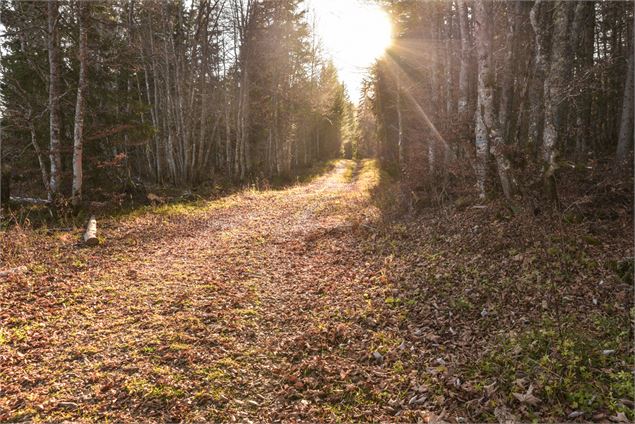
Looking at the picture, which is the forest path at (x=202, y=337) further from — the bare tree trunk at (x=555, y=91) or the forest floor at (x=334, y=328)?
the bare tree trunk at (x=555, y=91)

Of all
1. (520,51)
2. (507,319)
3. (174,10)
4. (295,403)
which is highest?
(174,10)

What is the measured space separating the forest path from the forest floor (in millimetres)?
27

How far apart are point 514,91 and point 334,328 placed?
15436 mm

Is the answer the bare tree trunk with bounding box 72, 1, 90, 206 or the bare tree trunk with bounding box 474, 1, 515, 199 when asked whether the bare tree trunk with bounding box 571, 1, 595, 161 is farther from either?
the bare tree trunk with bounding box 72, 1, 90, 206

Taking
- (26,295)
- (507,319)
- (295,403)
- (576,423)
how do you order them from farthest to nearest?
(26,295) → (507,319) → (295,403) → (576,423)

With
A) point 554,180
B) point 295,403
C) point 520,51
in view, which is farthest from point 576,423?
point 520,51

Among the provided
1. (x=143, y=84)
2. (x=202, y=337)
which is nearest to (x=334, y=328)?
(x=202, y=337)

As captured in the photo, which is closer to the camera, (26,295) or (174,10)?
(26,295)

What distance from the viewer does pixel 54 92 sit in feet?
39.7

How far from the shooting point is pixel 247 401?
4559 millimetres

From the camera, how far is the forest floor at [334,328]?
430cm

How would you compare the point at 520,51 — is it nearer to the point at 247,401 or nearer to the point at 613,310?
the point at 613,310

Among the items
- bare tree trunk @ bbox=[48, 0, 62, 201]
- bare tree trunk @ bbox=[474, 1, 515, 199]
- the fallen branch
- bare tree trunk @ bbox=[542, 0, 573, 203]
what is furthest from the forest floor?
bare tree trunk @ bbox=[48, 0, 62, 201]

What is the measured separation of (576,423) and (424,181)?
10.8 meters
